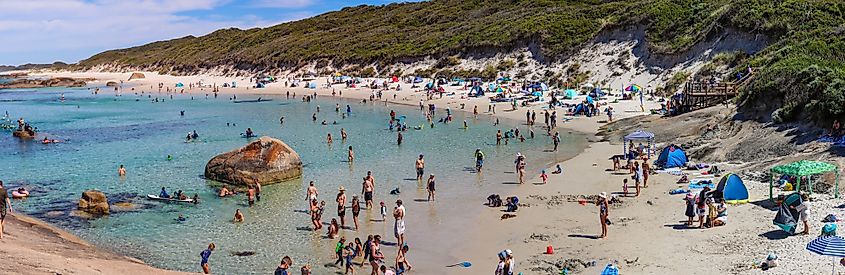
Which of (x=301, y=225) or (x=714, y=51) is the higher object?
(x=714, y=51)

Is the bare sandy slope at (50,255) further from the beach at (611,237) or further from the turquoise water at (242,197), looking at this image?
the turquoise water at (242,197)

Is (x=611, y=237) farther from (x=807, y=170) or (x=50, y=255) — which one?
(x=50, y=255)

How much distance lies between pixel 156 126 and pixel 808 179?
4061 cm

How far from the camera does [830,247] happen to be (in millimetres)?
12484

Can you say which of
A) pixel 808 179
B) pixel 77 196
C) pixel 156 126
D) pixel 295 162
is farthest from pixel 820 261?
pixel 156 126

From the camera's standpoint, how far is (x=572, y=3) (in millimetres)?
91062

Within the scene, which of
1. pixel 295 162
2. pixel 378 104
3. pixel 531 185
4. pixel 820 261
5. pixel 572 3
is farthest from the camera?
pixel 572 3

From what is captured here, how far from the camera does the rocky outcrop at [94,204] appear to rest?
2114 cm

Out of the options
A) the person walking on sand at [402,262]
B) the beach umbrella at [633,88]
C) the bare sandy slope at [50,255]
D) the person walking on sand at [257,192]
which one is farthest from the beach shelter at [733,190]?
the beach umbrella at [633,88]

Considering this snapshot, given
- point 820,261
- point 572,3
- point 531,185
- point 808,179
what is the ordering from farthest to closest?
point 572,3
point 531,185
point 808,179
point 820,261

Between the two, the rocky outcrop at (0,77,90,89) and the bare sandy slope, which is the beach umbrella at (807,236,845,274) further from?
the rocky outcrop at (0,77,90,89)

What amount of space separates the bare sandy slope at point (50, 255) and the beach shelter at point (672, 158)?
17.3 meters

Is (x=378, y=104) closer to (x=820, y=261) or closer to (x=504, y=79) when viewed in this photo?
(x=504, y=79)

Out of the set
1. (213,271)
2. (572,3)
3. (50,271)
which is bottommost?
(213,271)
